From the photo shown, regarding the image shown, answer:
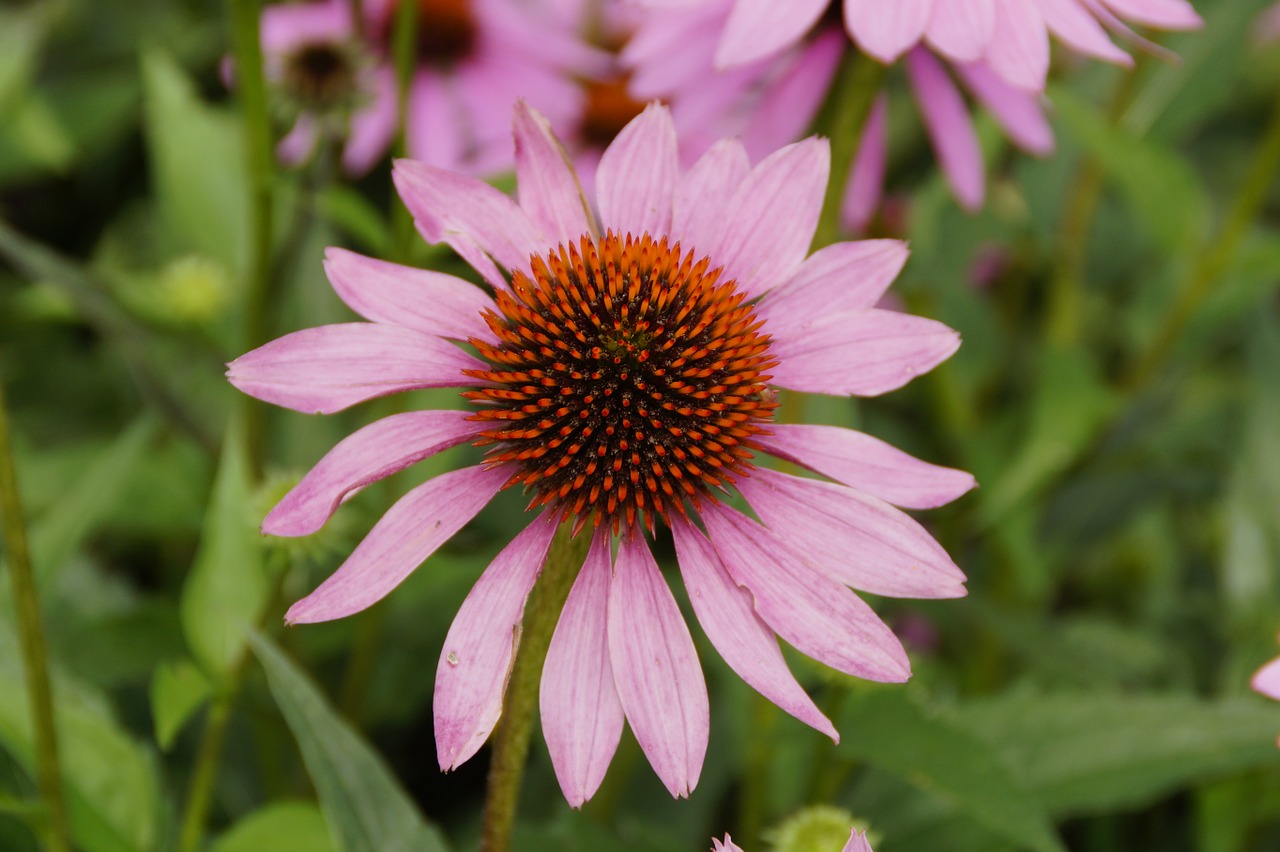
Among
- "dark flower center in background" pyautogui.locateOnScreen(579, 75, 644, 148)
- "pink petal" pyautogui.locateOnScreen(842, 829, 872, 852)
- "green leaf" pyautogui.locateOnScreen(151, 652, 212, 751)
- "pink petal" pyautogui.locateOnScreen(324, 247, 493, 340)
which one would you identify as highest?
"dark flower center in background" pyautogui.locateOnScreen(579, 75, 644, 148)

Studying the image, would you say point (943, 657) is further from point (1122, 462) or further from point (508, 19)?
point (508, 19)

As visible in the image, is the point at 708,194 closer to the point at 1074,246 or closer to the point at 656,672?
the point at 656,672

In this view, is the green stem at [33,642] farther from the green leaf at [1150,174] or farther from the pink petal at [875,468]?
the green leaf at [1150,174]

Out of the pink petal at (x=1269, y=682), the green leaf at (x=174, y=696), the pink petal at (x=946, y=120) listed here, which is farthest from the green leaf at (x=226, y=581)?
the pink petal at (x=946, y=120)

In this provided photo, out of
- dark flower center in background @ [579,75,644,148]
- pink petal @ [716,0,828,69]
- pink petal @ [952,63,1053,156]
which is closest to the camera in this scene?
pink petal @ [716,0,828,69]

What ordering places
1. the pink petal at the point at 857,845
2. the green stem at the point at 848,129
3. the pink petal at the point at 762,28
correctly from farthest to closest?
the green stem at the point at 848,129 → the pink petal at the point at 762,28 → the pink petal at the point at 857,845

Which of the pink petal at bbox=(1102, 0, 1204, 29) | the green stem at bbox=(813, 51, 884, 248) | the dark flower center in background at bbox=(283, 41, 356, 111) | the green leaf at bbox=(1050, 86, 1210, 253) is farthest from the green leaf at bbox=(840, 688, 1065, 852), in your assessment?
the dark flower center in background at bbox=(283, 41, 356, 111)

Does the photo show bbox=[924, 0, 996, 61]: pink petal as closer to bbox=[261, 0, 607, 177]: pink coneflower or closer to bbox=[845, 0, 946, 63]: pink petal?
bbox=[845, 0, 946, 63]: pink petal

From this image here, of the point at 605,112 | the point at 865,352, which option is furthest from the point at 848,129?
the point at 605,112
